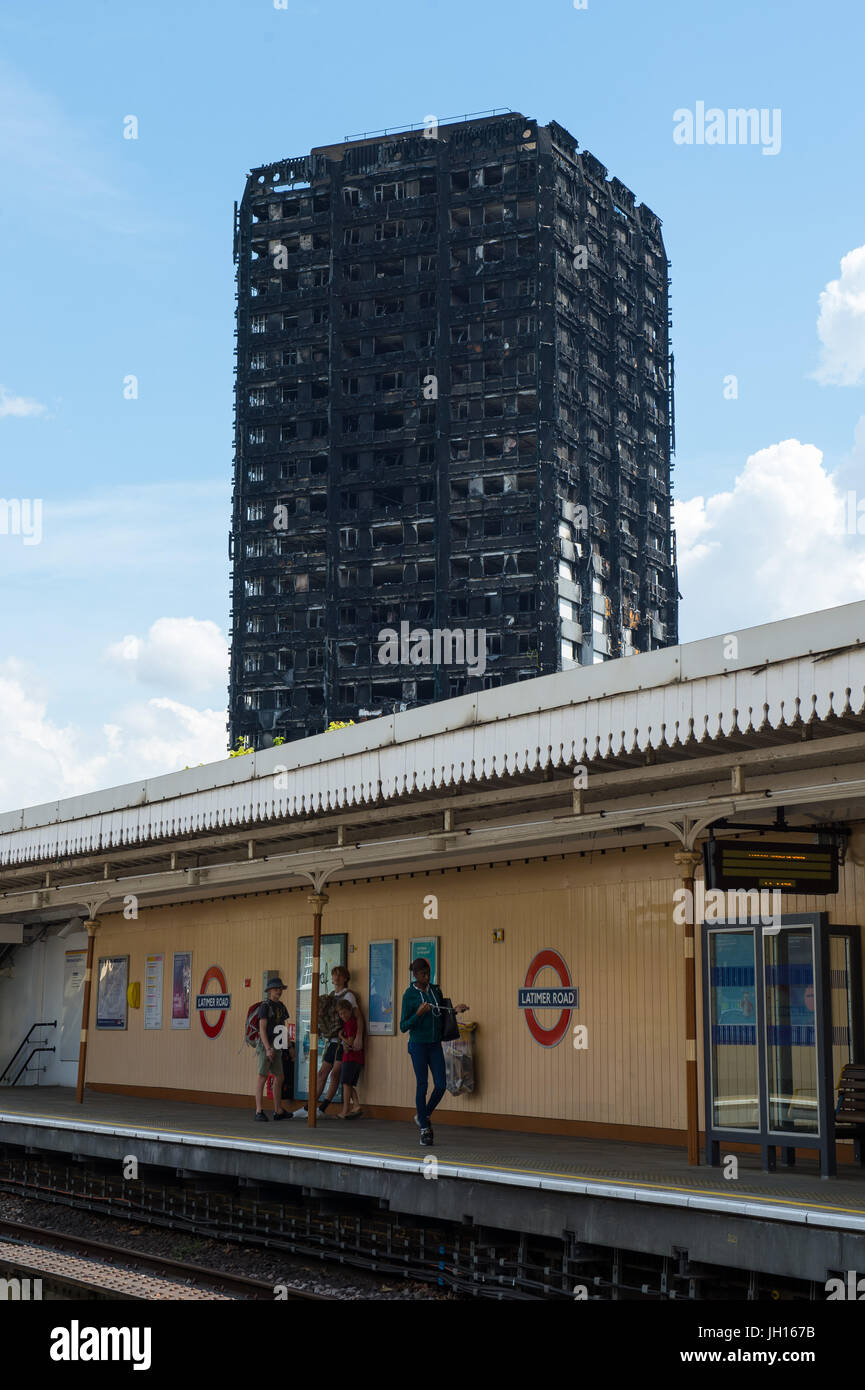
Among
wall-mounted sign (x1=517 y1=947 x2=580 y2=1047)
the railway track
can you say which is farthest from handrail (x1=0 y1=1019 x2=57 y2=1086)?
wall-mounted sign (x1=517 y1=947 x2=580 y2=1047)

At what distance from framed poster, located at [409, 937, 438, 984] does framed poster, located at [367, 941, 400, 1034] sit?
11.6 inches

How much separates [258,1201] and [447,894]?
3645 mm

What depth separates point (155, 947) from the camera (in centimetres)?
1989

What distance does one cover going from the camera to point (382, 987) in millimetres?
15547

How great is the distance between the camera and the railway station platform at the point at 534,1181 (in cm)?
793

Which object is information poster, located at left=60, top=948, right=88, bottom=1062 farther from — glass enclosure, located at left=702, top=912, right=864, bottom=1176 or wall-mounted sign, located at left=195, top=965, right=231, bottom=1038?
glass enclosure, located at left=702, top=912, right=864, bottom=1176

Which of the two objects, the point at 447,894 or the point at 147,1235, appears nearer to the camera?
the point at 147,1235

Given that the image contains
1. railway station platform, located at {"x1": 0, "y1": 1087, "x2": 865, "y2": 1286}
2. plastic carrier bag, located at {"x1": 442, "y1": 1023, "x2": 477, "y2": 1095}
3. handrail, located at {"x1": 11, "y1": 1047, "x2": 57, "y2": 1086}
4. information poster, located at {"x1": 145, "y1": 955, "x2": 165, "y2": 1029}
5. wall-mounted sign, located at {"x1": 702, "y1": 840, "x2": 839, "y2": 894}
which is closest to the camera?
railway station platform, located at {"x1": 0, "y1": 1087, "x2": 865, "y2": 1286}

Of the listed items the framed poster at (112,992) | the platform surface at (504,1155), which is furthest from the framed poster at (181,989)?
the platform surface at (504,1155)

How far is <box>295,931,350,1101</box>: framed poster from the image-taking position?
1622cm

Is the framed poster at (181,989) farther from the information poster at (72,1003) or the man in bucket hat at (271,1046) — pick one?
the man in bucket hat at (271,1046)

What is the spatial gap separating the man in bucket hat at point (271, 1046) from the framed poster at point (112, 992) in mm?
5852
